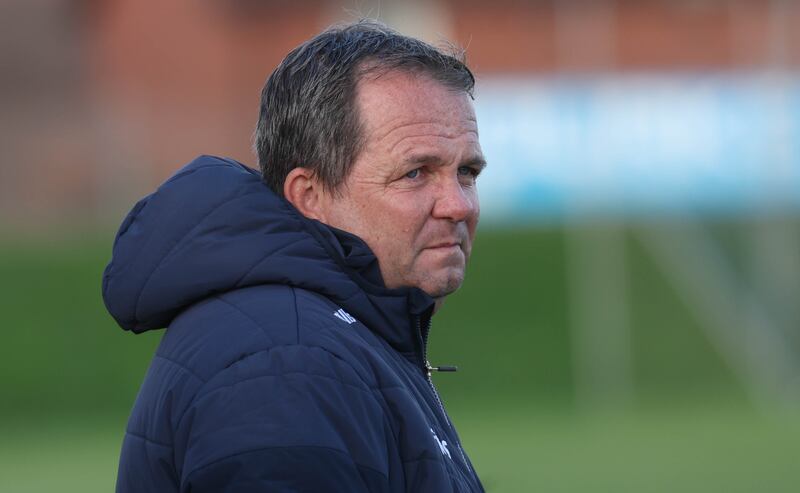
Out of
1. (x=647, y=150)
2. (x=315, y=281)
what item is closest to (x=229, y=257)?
(x=315, y=281)

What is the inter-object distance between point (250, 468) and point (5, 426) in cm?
1261

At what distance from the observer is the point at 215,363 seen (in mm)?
2275

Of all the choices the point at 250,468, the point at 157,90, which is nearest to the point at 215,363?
the point at 250,468

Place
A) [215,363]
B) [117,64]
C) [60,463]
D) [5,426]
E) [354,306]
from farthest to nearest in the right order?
[117,64]
[5,426]
[60,463]
[354,306]
[215,363]

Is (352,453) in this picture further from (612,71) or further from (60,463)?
(612,71)

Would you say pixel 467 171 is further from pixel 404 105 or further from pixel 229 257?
pixel 229 257

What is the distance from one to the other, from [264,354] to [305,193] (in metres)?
0.56

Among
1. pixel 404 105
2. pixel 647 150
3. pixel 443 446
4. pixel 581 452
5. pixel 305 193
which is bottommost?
pixel 581 452

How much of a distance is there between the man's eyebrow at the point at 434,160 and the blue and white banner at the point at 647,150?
1182 cm

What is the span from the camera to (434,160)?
9.00ft

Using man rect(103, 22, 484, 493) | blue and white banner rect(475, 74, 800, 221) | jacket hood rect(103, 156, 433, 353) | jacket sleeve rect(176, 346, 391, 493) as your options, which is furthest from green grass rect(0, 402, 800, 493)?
jacket sleeve rect(176, 346, 391, 493)

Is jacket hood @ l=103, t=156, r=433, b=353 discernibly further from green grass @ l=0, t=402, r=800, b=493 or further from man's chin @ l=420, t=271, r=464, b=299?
green grass @ l=0, t=402, r=800, b=493

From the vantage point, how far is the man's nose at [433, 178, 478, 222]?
2.75 meters

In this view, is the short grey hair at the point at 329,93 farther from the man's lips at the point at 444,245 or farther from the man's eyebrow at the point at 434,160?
the man's lips at the point at 444,245
